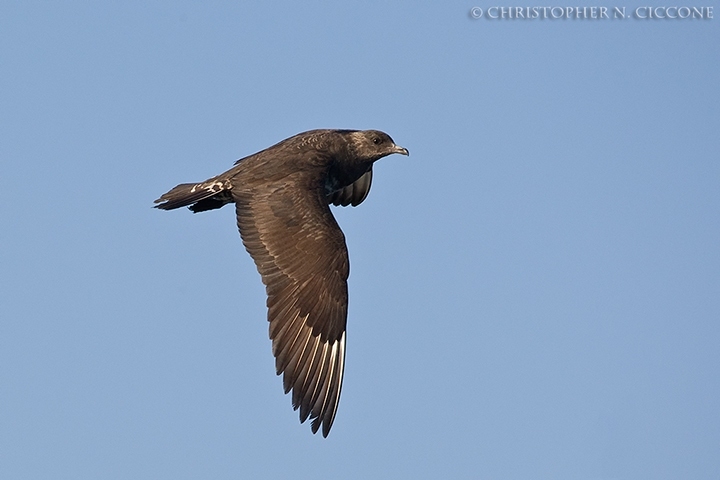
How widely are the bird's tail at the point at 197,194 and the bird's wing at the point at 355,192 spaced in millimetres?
2319

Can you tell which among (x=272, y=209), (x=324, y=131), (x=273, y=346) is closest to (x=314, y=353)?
(x=273, y=346)

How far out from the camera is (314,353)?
14.7 meters

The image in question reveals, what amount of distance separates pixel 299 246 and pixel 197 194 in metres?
1.65

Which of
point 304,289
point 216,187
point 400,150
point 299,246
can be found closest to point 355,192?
point 400,150

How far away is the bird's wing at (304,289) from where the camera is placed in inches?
570

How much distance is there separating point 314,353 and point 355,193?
414cm

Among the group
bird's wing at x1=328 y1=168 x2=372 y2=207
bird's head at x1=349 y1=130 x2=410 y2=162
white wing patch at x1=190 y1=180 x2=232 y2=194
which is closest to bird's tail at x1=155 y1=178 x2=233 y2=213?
white wing patch at x1=190 y1=180 x2=232 y2=194

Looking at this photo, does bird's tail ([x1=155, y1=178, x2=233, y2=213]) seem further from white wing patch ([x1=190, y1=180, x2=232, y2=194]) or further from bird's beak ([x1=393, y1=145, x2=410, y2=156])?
bird's beak ([x1=393, y1=145, x2=410, y2=156])

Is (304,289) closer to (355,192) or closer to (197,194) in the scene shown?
(197,194)

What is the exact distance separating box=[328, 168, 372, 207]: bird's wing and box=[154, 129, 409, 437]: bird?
3.83ft

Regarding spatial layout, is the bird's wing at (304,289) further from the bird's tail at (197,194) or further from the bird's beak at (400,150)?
the bird's beak at (400,150)

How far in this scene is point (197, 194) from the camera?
1612 centimetres

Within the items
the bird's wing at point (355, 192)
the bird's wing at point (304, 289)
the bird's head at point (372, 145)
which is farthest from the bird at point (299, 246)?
the bird's wing at point (355, 192)

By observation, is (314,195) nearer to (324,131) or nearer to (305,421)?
(324,131)
